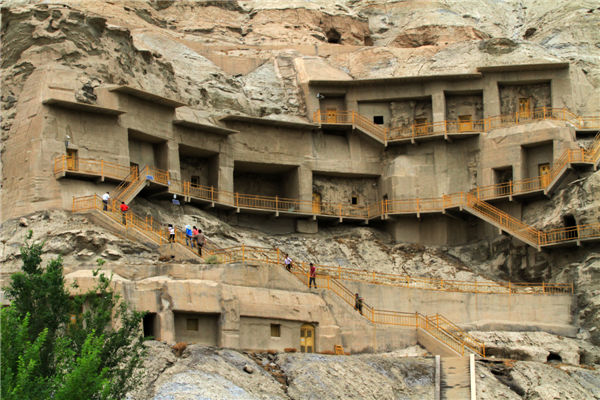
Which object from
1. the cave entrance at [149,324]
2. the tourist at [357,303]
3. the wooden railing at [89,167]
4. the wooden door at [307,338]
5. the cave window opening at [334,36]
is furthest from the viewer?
the cave window opening at [334,36]

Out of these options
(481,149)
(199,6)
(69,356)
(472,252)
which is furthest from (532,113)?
(69,356)

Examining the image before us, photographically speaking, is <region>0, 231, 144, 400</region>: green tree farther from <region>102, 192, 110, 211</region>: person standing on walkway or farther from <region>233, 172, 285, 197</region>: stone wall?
<region>233, 172, 285, 197</region>: stone wall

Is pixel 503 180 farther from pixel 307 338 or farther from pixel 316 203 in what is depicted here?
pixel 307 338

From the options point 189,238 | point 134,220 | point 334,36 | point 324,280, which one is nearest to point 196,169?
point 134,220

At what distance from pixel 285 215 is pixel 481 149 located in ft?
34.4

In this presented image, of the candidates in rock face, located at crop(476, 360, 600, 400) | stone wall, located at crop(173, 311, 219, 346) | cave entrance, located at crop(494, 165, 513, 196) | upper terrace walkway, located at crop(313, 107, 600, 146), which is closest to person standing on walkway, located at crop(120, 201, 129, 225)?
stone wall, located at crop(173, 311, 219, 346)

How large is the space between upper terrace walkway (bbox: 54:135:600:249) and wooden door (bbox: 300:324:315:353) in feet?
36.3

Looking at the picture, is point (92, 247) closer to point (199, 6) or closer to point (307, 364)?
point (307, 364)

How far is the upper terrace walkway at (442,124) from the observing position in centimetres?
5766

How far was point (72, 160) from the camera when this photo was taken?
49125 millimetres

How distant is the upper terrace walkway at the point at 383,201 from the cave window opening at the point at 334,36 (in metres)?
17.7

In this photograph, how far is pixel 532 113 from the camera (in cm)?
5881

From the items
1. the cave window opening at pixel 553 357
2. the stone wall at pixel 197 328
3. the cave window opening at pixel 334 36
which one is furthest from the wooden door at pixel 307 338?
the cave window opening at pixel 334 36

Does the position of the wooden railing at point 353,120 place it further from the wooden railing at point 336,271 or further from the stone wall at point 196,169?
the wooden railing at point 336,271
